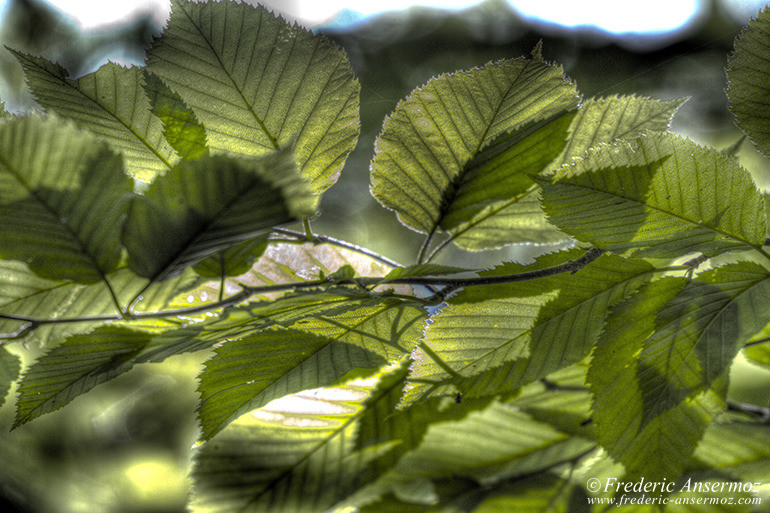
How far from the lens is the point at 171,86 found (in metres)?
0.16

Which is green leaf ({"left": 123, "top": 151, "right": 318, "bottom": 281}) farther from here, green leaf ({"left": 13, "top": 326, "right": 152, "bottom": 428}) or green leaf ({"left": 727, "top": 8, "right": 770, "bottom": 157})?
green leaf ({"left": 727, "top": 8, "right": 770, "bottom": 157})

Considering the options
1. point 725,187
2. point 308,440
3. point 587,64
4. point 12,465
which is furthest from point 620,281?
point 12,465

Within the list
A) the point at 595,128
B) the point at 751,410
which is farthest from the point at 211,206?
the point at 751,410

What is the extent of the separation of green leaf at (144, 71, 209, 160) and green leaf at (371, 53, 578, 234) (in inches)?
2.3

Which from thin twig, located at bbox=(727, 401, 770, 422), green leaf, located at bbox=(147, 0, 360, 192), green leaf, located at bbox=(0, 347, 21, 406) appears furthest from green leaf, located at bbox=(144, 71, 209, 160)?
thin twig, located at bbox=(727, 401, 770, 422)

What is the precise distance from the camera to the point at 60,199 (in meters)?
0.13

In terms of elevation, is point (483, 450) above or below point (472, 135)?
below

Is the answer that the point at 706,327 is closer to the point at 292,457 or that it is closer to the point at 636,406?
the point at 636,406

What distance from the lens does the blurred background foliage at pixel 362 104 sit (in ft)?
1.40

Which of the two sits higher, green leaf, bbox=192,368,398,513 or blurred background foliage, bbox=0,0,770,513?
blurred background foliage, bbox=0,0,770,513

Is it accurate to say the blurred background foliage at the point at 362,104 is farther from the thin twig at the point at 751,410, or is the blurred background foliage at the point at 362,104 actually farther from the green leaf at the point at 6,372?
the thin twig at the point at 751,410

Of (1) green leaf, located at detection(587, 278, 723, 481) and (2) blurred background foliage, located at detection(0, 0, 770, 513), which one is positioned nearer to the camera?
(1) green leaf, located at detection(587, 278, 723, 481)

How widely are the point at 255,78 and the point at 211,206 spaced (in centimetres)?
6

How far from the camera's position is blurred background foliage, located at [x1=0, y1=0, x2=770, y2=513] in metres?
0.43
